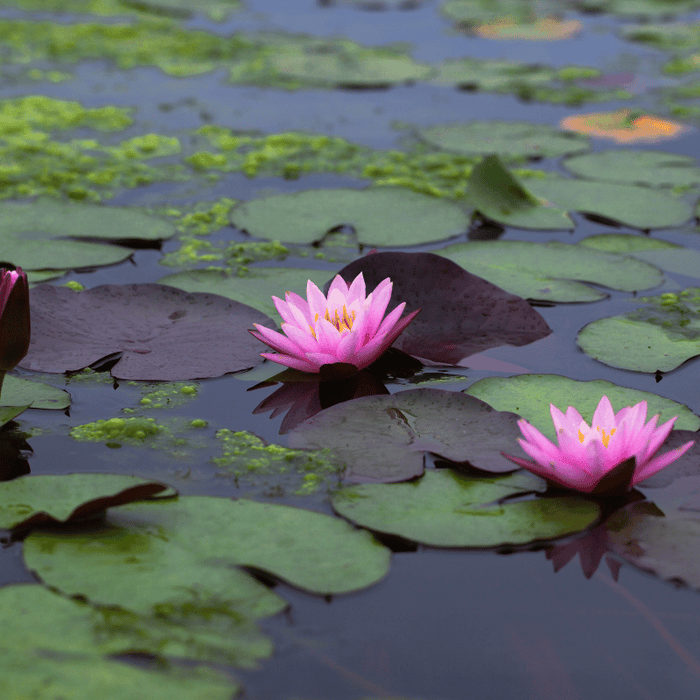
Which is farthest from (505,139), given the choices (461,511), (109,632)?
(109,632)

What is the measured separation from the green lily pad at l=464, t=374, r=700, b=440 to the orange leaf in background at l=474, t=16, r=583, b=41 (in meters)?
4.84

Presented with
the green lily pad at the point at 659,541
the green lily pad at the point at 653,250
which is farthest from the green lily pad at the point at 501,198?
the green lily pad at the point at 659,541

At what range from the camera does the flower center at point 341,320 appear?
6.81 feet

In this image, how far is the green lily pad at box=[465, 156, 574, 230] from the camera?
328 cm

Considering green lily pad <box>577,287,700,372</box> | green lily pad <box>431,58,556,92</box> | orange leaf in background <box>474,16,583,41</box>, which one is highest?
orange leaf in background <box>474,16,583,41</box>

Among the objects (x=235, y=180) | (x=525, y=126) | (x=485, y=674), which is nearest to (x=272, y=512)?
(x=485, y=674)

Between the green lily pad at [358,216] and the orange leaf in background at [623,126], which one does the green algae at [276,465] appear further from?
the orange leaf in background at [623,126]

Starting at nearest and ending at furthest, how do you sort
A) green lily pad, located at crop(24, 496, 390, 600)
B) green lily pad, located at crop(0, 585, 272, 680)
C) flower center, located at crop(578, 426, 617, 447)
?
1. green lily pad, located at crop(0, 585, 272, 680)
2. green lily pad, located at crop(24, 496, 390, 600)
3. flower center, located at crop(578, 426, 617, 447)

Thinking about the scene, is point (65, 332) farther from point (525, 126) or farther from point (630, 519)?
point (525, 126)

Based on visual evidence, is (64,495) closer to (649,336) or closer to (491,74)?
(649,336)

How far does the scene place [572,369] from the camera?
2.25m

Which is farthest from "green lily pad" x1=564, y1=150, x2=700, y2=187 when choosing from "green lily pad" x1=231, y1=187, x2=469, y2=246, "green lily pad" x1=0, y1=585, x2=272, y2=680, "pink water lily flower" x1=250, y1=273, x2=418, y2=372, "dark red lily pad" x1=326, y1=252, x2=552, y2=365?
"green lily pad" x1=0, y1=585, x2=272, y2=680

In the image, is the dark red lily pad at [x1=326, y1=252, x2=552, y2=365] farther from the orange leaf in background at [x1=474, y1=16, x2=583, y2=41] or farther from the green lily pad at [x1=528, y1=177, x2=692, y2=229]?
the orange leaf in background at [x1=474, y1=16, x2=583, y2=41]

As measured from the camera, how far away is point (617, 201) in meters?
3.41
